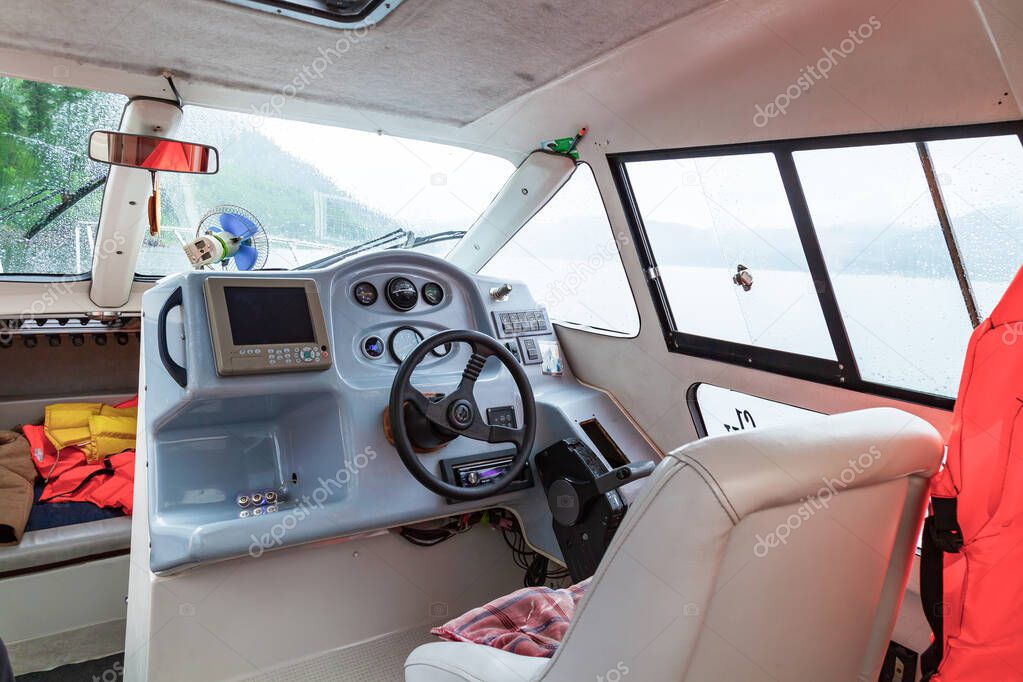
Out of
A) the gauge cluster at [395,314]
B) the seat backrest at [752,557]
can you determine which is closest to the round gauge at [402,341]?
the gauge cluster at [395,314]

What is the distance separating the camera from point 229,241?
2920 mm

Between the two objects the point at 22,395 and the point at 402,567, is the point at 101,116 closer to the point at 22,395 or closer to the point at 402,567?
the point at 22,395

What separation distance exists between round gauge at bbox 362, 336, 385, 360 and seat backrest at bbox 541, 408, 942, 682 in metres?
1.67

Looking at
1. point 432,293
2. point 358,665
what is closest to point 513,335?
point 432,293

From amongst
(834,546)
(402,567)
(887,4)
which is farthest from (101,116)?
(834,546)

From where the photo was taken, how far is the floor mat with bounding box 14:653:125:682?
8.55 ft

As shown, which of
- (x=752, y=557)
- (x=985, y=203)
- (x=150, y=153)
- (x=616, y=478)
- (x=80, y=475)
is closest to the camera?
(x=752, y=557)

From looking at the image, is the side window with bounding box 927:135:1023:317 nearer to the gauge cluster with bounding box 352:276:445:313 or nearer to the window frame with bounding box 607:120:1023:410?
the window frame with bounding box 607:120:1023:410

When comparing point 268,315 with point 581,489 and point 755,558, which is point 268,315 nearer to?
point 581,489

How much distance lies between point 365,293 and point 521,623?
1347 mm

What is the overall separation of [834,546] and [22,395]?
386 cm

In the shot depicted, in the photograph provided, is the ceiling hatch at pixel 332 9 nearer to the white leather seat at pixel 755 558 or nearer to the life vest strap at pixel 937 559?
the white leather seat at pixel 755 558

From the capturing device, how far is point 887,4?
166 cm

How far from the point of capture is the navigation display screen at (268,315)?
2242mm
